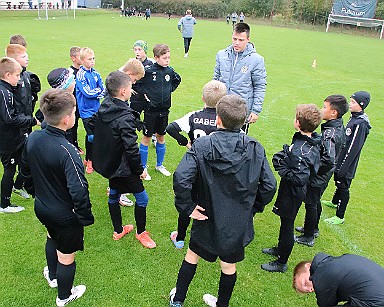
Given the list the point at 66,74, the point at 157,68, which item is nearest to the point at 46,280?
the point at 66,74

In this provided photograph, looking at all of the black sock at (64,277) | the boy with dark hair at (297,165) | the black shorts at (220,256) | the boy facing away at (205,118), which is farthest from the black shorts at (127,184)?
the boy with dark hair at (297,165)

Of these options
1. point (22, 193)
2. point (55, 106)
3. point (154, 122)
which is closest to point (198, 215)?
point (55, 106)

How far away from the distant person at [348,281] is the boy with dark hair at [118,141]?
208 cm

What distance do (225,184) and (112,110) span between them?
1.61 meters

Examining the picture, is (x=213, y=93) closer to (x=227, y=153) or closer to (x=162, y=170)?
(x=227, y=153)

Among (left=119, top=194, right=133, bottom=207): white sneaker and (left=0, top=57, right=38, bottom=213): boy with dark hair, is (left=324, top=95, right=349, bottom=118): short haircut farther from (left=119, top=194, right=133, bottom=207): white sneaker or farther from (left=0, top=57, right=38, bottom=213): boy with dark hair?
(left=0, top=57, right=38, bottom=213): boy with dark hair

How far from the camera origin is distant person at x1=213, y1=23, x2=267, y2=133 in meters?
5.27

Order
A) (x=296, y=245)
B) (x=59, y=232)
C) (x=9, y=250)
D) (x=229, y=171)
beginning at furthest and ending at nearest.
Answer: (x=296, y=245)
(x=9, y=250)
(x=59, y=232)
(x=229, y=171)

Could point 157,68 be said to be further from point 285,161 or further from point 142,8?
point 142,8

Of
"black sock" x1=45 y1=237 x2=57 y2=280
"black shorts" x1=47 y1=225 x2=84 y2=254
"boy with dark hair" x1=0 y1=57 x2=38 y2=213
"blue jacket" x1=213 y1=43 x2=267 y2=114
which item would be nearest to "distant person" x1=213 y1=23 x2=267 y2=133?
"blue jacket" x1=213 y1=43 x2=267 y2=114

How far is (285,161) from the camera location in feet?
12.1

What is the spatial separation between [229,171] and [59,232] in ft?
5.19

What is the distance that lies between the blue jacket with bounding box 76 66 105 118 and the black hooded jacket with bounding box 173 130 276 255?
3.25 m

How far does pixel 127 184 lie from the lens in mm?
4020
